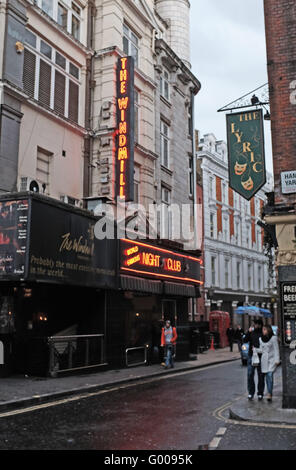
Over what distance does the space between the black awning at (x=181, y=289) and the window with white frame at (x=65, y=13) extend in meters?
11.1

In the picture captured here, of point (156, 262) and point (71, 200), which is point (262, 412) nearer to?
point (71, 200)

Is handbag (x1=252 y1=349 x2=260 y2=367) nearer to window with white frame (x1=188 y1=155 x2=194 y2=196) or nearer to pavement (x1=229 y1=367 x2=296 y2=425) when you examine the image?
pavement (x1=229 y1=367 x2=296 y2=425)

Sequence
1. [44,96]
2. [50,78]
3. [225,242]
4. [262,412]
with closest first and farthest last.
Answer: [262,412]
[44,96]
[50,78]
[225,242]

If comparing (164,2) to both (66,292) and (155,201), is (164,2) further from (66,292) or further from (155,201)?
(66,292)

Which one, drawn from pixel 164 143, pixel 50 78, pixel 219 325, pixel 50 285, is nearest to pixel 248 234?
pixel 219 325

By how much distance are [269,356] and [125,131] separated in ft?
35.1

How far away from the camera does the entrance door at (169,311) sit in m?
22.1

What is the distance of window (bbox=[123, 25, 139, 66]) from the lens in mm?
21406

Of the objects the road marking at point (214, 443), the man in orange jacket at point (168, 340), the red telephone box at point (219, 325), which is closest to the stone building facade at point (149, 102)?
the man in orange jacket at point (168, 340)

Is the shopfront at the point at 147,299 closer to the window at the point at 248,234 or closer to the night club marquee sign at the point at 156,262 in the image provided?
A: the night club marquee sign at the point at 156,262

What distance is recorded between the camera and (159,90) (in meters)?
24.3

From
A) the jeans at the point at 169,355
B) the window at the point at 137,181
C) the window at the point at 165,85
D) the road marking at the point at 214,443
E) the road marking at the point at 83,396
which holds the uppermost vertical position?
the window at the point at 165,85

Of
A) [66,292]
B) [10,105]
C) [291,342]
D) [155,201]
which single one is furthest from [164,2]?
[291,342]

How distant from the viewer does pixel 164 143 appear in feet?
81.3
